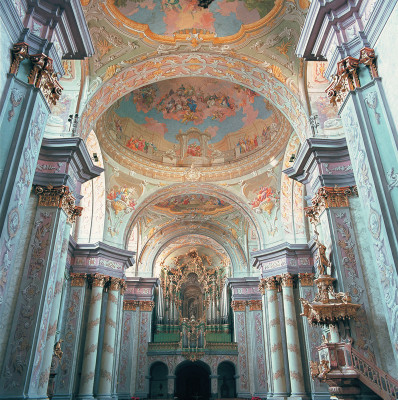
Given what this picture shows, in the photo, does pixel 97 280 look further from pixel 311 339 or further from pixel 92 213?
pixel 311 339

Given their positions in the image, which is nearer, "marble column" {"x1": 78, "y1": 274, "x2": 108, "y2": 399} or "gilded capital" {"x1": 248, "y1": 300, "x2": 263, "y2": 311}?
"marble column" {"x1": 78, "y1": 274, "x2": 108, "y2": 399}

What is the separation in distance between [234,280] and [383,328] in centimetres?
1383

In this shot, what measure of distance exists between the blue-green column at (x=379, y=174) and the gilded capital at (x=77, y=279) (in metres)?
11.0

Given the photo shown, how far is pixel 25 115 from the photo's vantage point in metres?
5.57

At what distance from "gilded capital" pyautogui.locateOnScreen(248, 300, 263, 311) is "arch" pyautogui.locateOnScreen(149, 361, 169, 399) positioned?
5462mm

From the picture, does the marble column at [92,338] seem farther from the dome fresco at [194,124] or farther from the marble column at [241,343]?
the marble column at [241,343]

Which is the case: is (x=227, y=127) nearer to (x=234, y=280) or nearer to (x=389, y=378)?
(x=234, y=280)

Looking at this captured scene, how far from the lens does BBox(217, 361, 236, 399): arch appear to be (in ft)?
66.6

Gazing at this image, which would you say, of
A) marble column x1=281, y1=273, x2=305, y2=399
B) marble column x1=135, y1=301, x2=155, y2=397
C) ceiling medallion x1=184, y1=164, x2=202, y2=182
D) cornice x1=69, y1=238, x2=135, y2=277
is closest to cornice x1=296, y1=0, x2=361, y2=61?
marble column x1=281, y1=273, x2=305, y2=399

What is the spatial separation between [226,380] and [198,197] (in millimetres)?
9895

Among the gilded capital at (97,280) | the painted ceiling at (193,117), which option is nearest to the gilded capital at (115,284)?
the gilded capital at (97,280)

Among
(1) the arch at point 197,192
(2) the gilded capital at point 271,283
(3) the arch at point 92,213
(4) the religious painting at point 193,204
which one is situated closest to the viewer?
(2) the gilded capital at point 271,283

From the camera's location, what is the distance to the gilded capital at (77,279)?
1398 centimetres

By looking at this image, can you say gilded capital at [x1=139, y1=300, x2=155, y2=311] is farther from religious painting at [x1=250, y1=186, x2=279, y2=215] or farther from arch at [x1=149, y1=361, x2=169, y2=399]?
religious painting at [x1=250, y1=186, x2=279, y2=215]
